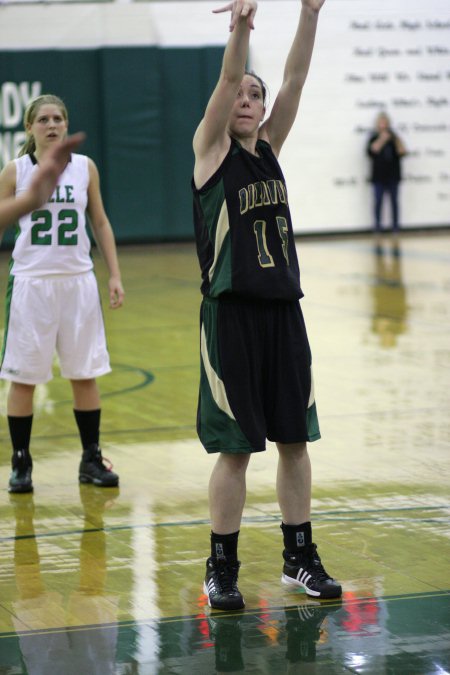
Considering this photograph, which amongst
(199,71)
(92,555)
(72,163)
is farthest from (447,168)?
(92,555)

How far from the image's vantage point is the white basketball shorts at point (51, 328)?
235 inches

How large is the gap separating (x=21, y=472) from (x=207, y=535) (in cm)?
124

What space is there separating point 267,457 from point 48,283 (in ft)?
5.01

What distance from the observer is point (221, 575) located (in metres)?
4.40

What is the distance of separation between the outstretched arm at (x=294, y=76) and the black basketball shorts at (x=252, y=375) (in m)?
0.67

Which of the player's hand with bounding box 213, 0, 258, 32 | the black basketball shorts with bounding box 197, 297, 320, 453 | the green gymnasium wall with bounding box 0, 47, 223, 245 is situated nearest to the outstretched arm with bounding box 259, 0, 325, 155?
the player's hand with bounding box 213, 0, 258, 32

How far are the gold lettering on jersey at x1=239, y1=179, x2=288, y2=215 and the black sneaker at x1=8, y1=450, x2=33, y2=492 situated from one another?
227 cm

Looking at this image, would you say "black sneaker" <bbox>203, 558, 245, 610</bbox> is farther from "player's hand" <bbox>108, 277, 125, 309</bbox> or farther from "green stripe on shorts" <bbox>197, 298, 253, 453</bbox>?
"player's hand" <bbox>108, 277, 125, 309</bbox>

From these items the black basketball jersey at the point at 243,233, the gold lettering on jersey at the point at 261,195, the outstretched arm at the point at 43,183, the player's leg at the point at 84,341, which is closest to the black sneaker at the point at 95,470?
the player's leg at the point at 84,341

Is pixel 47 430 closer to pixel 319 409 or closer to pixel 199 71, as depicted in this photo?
pixel 319 409

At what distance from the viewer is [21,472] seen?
6.04 metres

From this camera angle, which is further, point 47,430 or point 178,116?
point 178,116

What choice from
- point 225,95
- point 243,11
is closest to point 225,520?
point 225,95

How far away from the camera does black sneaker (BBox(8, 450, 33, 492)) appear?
5988mm
